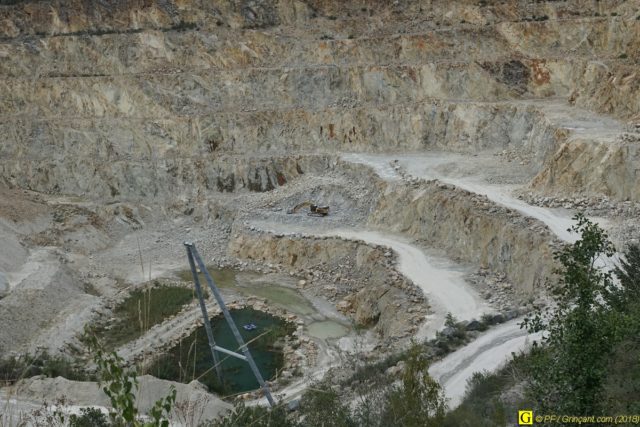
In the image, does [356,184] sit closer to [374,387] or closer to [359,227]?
[359,227]

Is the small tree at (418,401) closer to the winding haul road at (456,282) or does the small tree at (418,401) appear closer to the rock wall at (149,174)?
the winding haul road at (456,282)

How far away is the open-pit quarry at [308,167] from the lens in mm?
24391

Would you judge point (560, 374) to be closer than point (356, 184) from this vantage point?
Yes

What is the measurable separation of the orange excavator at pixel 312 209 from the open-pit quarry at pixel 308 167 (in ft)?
1.06

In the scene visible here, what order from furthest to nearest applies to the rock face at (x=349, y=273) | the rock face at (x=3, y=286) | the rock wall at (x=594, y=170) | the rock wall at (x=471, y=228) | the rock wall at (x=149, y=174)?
the rock wall at (x=149, y=174)
the rock face at (x=3, y=286)
the rock wall at (x=594, y=170)
the rock face at (x=349, y=273)
the rock wall at (x=471, y=228)

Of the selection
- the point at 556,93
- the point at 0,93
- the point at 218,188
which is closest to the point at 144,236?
the point at 218,188

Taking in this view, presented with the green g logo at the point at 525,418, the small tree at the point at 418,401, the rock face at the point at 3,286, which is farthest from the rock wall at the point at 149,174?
the small tree at the point at 418,401

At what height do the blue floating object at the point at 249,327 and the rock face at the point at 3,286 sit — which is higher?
the rock face at the point at 3,286

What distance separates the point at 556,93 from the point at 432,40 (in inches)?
409

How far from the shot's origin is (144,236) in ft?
125

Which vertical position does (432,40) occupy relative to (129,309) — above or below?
above

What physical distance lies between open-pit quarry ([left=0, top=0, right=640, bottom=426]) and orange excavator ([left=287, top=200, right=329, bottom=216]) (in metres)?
0.32

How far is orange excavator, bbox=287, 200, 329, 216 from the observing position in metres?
35.1

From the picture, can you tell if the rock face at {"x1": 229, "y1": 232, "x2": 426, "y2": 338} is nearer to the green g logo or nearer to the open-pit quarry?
the open-pit quarry
